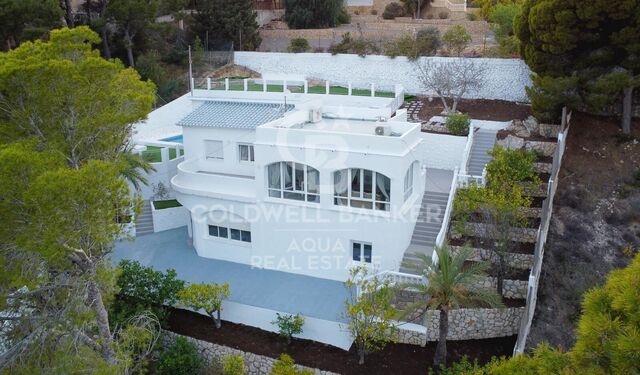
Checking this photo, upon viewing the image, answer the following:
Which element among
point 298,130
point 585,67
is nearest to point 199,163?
point 298,130

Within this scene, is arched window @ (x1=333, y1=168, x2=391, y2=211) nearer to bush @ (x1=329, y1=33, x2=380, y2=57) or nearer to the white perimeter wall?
the white perimeter wall

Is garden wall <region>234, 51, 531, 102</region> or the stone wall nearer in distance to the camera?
the stone wall

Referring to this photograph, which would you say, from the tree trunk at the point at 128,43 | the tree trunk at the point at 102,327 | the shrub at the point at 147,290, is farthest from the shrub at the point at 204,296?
the tree trunk at the point at 128,43

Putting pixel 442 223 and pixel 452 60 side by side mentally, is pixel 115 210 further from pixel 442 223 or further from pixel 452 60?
pixel 452 60

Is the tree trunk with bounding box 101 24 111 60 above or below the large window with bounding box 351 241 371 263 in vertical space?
above

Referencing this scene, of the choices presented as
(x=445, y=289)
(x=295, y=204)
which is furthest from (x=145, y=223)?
(x=445, y=289)

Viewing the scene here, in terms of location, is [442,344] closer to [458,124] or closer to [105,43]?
[458,124]


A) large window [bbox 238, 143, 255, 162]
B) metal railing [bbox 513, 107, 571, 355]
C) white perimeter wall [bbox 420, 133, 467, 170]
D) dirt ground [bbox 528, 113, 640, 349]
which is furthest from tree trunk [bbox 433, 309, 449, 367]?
white perimeter wall [bbox 420, 133, 467, 170]
